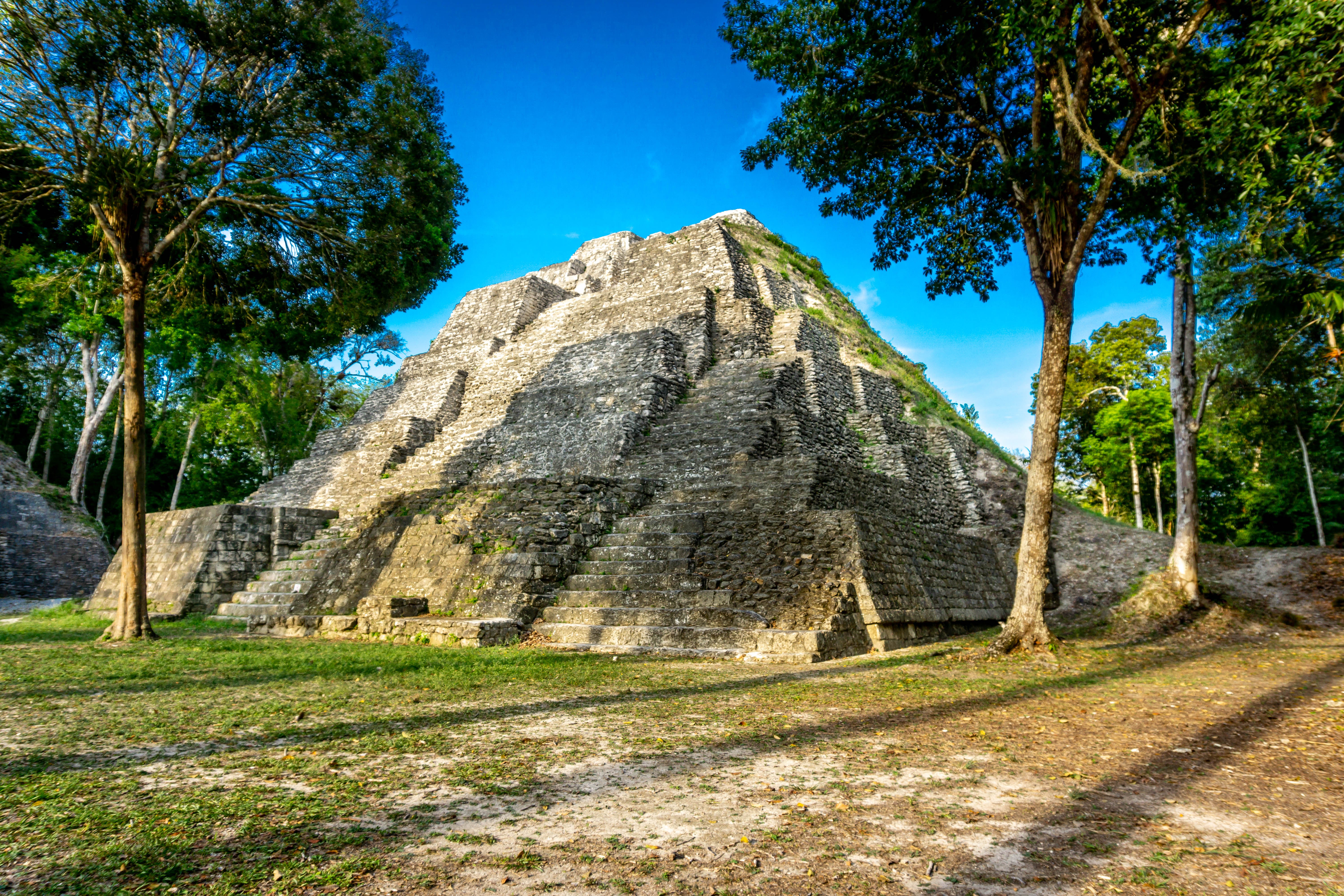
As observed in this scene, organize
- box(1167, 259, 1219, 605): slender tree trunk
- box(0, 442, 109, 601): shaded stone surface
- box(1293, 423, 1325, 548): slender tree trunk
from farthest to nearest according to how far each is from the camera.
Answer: box(1293, 423, 1325, 548): slender tree trunk
box(0, 442, 109, 601): shaded stone surface
box(1167, 259, 1219, 605): slender tree trunk

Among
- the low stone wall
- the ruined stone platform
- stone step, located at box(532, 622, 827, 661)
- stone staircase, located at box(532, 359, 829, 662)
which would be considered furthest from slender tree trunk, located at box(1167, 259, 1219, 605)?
the low stone wall

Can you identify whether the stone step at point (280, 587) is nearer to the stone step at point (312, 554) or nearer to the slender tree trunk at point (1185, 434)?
the stone step at point (312, 554)

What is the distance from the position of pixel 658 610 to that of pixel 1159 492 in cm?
2379

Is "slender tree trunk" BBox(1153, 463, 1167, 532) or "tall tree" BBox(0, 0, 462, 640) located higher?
"tall tree" BBox(0, 0, 462, 640)

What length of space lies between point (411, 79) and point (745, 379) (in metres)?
8.42

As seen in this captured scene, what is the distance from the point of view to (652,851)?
2150 mm

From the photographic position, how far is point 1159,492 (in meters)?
24.0

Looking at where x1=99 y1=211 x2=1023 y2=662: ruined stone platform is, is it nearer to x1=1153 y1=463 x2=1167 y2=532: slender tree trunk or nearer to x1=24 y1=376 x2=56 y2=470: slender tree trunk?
x1=1153 y1=463 x2=1167 y2=532: slender tree trunk

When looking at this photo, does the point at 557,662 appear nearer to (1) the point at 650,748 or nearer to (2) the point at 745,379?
(1) the point at 650,748

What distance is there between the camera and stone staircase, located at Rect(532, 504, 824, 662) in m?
7.46

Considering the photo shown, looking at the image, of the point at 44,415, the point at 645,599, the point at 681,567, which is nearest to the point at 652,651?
the point at 645,599

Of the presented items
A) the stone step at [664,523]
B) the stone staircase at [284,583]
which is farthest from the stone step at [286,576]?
the stone step at [664,523]

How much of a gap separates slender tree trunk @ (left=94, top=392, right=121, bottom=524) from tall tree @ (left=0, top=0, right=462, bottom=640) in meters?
18.9

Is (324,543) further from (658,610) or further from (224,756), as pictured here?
(224,756)
